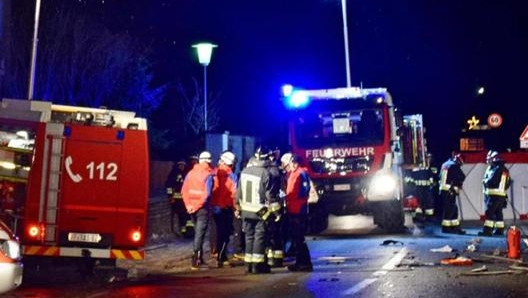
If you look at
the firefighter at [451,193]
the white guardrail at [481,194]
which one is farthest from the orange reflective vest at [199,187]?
the white guardrail at [481,194]

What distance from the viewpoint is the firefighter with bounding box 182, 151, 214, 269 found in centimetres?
1180

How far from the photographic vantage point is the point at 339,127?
16656 millimetres

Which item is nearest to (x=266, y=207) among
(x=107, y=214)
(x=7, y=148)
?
(x=107, y=214)

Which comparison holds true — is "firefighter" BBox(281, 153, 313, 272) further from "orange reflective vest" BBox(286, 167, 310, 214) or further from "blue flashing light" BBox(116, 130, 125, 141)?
"blue flashing light" BBox(116, 130, 125, 141)

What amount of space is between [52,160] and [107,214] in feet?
3.37

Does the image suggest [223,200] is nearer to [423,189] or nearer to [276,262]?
[276,262]

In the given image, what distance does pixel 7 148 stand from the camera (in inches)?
415

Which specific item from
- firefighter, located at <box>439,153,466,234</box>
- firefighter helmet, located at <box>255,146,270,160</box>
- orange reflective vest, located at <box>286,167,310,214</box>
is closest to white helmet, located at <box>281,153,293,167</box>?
orange reflective vest, located at <box>286,167,310,214</box>

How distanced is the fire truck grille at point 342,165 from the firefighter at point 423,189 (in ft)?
13.3

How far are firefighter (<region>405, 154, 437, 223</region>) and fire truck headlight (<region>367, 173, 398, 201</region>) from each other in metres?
3.97

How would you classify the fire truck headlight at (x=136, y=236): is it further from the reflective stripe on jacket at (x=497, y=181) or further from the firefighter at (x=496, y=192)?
the reflective stripe on jacket at (x=497, y=181)

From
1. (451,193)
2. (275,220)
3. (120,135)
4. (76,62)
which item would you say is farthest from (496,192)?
(76,62)

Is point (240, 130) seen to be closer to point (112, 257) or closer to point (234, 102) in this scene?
point (234, 102)

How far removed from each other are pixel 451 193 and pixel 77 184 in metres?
9.40
